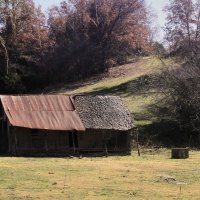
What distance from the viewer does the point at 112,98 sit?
145 feet

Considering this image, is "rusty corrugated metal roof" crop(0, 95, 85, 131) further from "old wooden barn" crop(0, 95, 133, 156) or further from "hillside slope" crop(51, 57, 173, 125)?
"hillside slope" crop(51, 57, 173, 125)

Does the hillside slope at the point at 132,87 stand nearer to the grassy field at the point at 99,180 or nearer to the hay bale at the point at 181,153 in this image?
the hay bale at the point at 181,153

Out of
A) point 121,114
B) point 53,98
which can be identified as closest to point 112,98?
point 121,114

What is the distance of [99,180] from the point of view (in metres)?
24.3

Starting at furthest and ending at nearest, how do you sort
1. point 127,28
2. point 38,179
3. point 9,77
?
1. point 127,28
2. point 9,77
3. point 38,179

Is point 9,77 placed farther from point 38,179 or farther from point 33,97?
point 38,179

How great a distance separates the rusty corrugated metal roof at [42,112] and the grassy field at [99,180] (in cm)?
770

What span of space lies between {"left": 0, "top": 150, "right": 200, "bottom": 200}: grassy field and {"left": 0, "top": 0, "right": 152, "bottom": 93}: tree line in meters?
36.7

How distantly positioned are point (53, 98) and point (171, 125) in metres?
12.7

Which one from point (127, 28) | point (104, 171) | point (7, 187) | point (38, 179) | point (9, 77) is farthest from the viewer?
point (127, 28)

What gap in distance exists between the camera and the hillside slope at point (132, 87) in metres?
54.8

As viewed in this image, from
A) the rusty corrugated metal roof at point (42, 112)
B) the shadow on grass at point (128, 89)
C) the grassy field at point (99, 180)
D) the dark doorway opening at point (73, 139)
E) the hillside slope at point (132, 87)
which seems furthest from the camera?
the shadow on grass at point (128, 89)

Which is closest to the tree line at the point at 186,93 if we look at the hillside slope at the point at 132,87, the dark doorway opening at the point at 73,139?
the hillside slope at the point at 132,87

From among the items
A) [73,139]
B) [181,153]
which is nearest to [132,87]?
[73,139]
